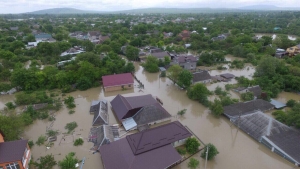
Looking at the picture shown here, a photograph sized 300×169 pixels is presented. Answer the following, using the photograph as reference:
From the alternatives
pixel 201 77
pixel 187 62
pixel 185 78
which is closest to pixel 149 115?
pixel 185 78

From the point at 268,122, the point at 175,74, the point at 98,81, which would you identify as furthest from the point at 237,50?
the point at 98,81

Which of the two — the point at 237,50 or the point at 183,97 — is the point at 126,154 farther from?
the point at 237,50

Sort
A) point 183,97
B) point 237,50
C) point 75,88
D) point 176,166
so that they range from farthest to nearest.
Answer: point 237,50, point 75,88, point 183,97, point 176,166

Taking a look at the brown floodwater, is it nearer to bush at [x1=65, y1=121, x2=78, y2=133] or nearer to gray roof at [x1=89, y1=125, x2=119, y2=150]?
bush at [x1=65, y1=121, x2=78, y2=133]

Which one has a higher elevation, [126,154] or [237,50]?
[237,50]

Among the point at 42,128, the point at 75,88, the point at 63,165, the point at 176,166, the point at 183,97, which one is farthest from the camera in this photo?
the point at 75,88

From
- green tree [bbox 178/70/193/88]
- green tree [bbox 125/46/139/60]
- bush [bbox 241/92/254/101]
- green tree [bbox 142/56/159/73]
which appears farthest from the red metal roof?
bush [bbox 241/92/254/101]
